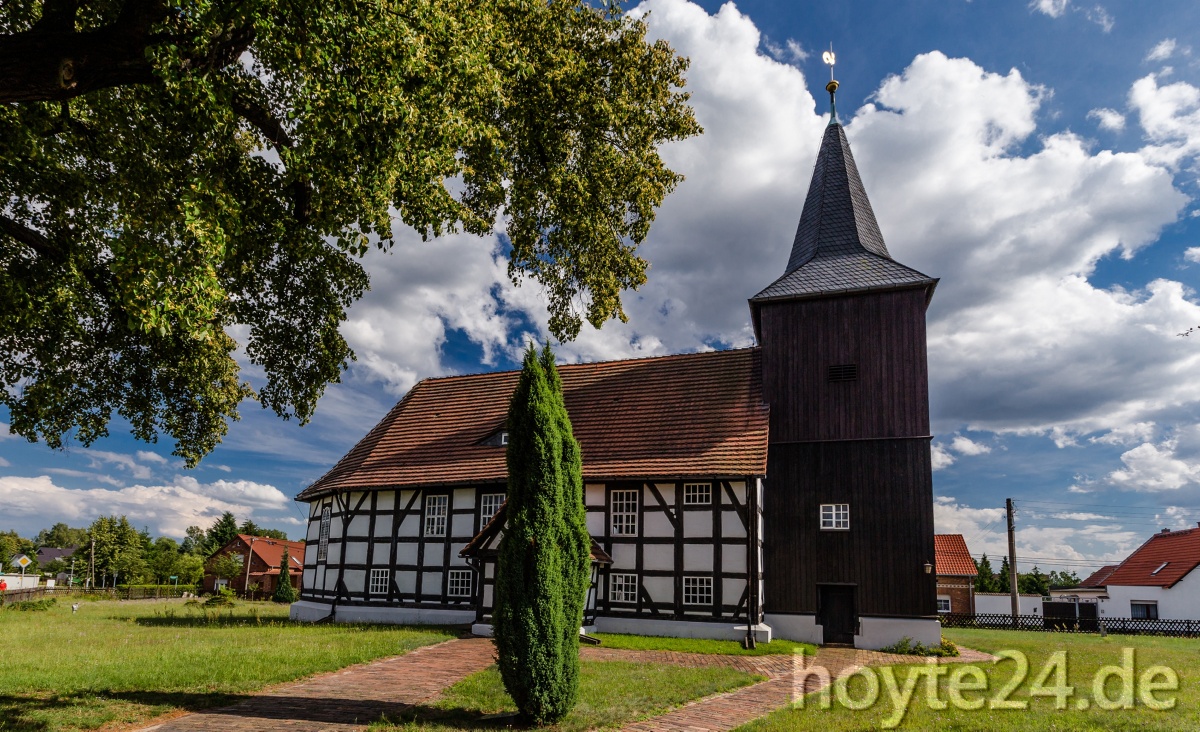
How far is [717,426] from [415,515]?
10247 mm

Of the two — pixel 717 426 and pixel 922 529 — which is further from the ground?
pixel 717 426

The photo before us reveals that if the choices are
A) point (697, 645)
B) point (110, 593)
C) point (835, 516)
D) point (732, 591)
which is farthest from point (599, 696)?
point (110, 593)

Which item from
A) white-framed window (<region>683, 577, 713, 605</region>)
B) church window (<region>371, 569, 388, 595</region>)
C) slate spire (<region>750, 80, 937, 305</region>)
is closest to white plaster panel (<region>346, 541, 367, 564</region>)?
church window (<region>371, 569, 388, 595</region>)

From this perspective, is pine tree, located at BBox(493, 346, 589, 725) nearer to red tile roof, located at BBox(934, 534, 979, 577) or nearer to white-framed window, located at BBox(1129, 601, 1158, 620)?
red tile roof, located at BBox(934, 534, 979, 577)

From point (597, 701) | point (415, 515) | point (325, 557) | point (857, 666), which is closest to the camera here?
point (597, 701)

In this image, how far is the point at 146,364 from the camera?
12.2m

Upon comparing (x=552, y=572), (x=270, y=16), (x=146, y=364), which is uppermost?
(x=270, y=16)

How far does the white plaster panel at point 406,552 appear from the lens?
76.1 feet

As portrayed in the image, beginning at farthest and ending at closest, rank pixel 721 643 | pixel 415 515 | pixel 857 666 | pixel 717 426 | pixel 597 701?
pixel 415 515, pixel 717 426, pixel 721 643, pixel 857 666, pixel 597 701

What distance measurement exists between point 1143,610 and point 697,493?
36027 mm

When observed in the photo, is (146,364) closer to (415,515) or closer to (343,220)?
(343,220)

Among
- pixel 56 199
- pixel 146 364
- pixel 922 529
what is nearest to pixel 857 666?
pixel 922 529

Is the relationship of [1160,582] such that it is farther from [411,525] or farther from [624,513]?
[411,525]

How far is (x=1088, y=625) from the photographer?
3381 cm
